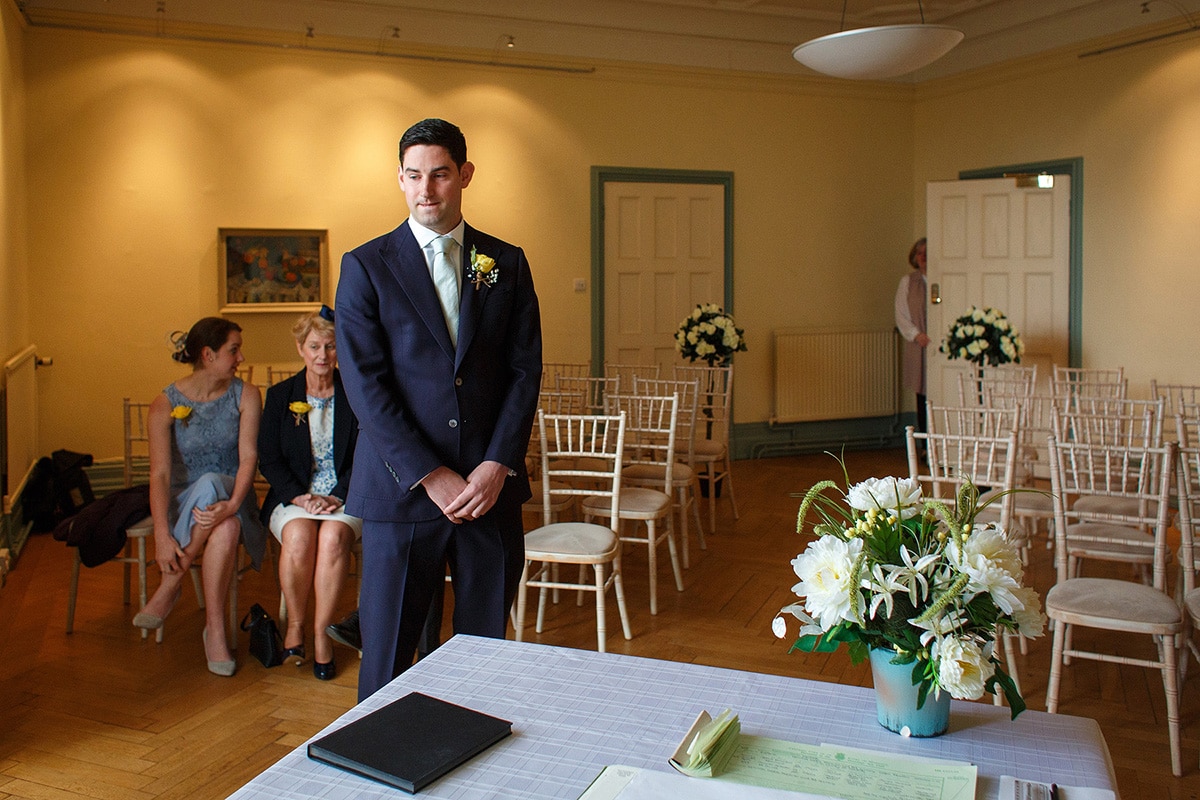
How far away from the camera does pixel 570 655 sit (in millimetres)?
1931

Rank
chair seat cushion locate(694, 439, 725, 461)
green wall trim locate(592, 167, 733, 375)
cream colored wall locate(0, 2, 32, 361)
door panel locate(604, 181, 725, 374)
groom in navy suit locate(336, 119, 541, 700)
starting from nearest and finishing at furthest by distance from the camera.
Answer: groom in navy suit locate(336, 119, 541, 700) < cream colored wall locate(0, 2, 32, 361) < chair seat cushion locate(694, 439, 725, 461) < green wall trim locate(592, 167, 733, 375) < door panel locate(604, 181, 725, 374)

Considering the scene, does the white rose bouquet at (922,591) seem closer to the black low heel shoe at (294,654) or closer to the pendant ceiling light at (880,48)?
the black low heel shoe at (294,654)

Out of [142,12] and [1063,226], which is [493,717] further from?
[1063,226]

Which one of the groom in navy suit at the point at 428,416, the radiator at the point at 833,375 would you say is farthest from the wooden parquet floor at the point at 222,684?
the radiator at the point at 833,375

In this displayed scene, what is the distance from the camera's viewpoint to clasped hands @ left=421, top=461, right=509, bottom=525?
2.56 meters

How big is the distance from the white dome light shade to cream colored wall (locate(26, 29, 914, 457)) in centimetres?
293

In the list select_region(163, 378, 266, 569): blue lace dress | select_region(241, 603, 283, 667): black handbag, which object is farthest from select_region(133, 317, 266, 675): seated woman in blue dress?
select_region(241, 603, 283, 667): black handbag

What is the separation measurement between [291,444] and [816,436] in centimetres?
602

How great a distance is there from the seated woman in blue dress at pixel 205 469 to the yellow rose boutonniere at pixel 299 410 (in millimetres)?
223

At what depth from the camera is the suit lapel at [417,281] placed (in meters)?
2.57

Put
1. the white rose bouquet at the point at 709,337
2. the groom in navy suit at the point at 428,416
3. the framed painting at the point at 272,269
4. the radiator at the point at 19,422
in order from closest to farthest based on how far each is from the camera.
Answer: the groom in navy suit at the point at 428,416
the radiator at the point at 19,422
the white rose bouquet at the point at 709,337
the framed painting at the point at 272,269

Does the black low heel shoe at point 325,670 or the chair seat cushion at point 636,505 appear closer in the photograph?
the black low heel shoe at point 325,670

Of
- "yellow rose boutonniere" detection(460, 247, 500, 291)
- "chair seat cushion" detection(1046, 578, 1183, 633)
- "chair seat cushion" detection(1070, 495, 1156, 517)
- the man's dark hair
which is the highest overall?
the man's dark hair

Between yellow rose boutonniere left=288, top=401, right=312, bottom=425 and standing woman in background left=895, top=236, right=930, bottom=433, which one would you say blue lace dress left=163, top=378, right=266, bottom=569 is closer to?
yellow rose boutonniere left=288, top=401, right=312, bottom=425
